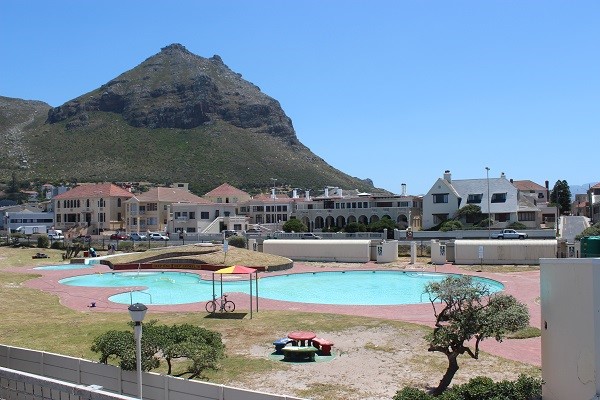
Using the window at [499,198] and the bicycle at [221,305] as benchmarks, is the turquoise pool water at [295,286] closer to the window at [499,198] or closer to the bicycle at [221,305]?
the bicycle at [221,305]

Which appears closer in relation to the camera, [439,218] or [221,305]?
[221,305]

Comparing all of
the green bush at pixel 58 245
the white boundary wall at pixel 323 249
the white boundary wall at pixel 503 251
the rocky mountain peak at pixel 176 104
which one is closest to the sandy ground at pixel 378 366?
the white boundary wall at pixel 503 251

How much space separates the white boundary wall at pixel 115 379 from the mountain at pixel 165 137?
109753 millimetres

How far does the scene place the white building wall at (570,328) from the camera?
31.1ft

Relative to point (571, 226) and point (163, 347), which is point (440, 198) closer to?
point (571, 226)

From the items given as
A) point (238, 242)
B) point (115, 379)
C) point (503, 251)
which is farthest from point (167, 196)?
point (115, 379)

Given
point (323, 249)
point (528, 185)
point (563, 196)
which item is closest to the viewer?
point (323, 249)

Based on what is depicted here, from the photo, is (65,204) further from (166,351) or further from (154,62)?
(154,62)

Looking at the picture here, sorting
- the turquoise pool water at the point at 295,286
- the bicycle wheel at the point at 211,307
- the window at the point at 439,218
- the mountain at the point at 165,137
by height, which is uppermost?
the mountain at the point at 165,137

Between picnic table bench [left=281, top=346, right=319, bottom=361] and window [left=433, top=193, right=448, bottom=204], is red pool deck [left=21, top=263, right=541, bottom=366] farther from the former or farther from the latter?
window [left=433, top=193, right=448, bottom=204]

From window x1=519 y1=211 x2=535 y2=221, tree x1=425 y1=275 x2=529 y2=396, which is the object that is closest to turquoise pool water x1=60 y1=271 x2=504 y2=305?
tree x1=425 y1=275 x2=529 y2=396

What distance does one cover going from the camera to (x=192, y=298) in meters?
32.2

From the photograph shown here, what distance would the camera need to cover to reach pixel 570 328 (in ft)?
32.8

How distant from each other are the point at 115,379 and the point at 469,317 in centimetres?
782
